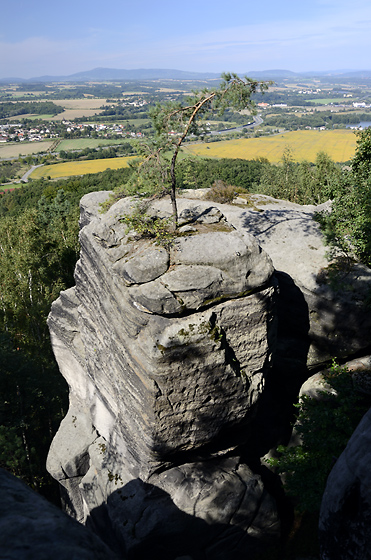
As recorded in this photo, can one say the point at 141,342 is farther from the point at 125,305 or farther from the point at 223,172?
the point at 223,172

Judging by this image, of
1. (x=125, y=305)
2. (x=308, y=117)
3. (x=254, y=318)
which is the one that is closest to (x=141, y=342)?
(x=125, y=305)

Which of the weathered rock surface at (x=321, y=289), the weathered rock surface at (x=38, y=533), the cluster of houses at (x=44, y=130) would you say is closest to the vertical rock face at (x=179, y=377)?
the weathered rock surface at (x=321, y=289)

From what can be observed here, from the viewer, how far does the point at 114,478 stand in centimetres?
1320

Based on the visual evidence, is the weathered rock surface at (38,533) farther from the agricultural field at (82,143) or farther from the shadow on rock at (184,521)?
the agricultural field at (82,143)

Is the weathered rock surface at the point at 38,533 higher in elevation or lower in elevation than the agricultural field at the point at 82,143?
lower

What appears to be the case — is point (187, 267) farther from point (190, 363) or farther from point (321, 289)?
point (321, 289)

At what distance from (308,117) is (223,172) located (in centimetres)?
15564

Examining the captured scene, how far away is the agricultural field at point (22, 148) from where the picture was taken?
137125mm

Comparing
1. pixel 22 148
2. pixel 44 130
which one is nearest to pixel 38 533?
pixel 22 148

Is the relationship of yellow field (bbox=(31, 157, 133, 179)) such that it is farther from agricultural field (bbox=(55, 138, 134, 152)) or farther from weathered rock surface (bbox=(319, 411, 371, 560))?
weathered rock surface (bbox=(319, 411, 371, 560))

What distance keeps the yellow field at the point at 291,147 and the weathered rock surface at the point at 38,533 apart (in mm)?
96636

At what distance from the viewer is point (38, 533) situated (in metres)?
3.77

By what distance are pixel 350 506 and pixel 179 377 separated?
18.6ft

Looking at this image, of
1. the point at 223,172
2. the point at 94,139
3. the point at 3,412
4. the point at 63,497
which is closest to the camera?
the point at 63,497
